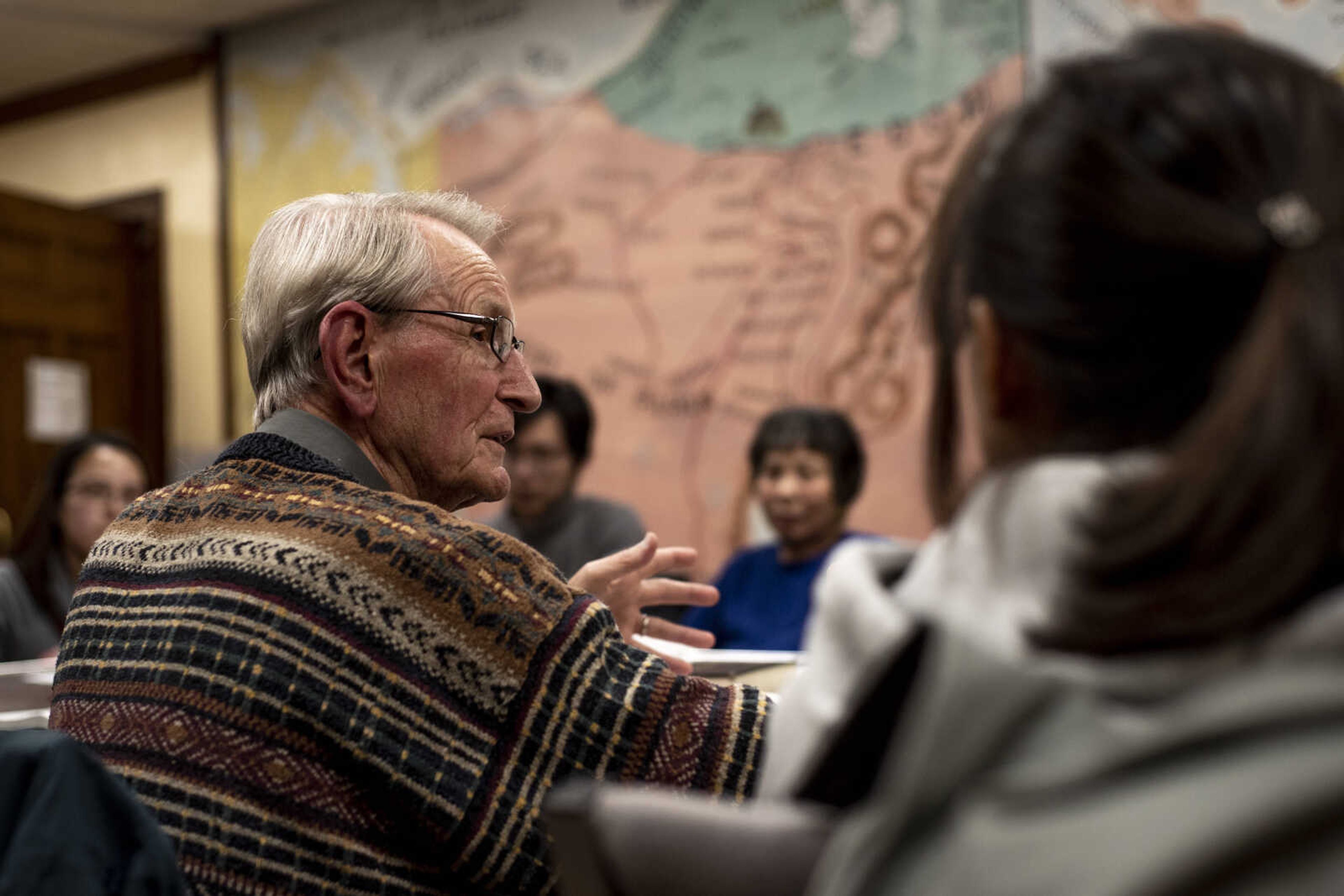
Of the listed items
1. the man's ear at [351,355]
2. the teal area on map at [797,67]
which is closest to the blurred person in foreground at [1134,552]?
the man's ear at [351,355]

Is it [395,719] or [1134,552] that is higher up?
[1134,552]

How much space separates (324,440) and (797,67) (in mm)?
2860

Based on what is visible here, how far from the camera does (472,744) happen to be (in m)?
0.94

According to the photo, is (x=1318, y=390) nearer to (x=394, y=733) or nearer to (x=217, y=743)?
(x=394, y=733)

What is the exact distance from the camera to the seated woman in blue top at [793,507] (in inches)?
123

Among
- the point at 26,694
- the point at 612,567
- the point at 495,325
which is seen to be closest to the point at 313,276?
the point at 495,325

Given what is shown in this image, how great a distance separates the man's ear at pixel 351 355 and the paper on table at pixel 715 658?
1.31ft

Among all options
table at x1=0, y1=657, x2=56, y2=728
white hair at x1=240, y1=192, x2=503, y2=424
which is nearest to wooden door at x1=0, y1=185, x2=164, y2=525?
table at x1=0, y1=657, x2=56, y2=728

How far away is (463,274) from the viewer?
135 centimetres

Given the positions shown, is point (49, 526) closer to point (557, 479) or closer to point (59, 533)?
point (59, 533)

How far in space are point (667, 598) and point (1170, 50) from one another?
2.87 ft

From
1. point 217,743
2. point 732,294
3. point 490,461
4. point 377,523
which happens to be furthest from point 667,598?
point 732,294

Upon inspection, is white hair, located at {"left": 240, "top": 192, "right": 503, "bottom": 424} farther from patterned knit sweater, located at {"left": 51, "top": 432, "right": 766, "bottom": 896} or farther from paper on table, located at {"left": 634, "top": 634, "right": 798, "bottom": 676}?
paper on table, located at {"left": 634, "top": 634, "right": 798, "bottom": 676}

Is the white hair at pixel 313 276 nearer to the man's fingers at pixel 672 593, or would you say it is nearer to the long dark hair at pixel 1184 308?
the man's fingers at pixel 672 593
